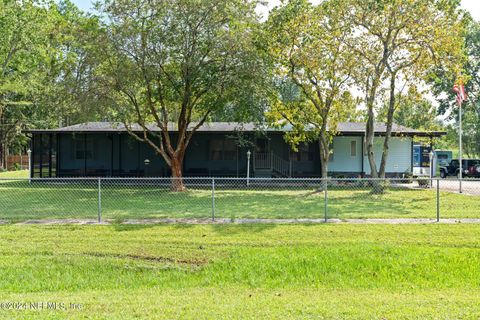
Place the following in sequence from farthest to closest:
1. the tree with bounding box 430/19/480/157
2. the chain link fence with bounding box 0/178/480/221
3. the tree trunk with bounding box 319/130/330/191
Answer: the tree with bounding box 430/19/480/157 < the tree trunk with bounding box 319/130/330/191 < the chain link fence with bounding box 0/178/480/221

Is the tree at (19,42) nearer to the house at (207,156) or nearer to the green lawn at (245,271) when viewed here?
the house at (207,156)

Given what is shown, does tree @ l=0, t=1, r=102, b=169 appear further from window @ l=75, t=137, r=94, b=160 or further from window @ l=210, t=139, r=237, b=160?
window @ l=210, t=139, r=237, b=160

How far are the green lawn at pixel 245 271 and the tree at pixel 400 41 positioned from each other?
10.4 meters

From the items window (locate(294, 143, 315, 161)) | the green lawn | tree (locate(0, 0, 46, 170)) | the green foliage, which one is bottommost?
the green lawn

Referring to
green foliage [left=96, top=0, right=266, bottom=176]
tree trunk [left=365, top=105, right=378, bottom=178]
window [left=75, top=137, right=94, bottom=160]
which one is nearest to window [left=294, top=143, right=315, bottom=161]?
tree trunk [left=365, top=105, right=378, bottom=178]

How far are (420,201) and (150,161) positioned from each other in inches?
616

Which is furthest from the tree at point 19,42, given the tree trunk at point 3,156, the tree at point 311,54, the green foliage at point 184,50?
the tree at point 311,54

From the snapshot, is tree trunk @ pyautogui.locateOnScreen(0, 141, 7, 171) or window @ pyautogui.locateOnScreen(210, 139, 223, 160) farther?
tree trunk @ pyautogui.locateOnScreen(0, 141, 7, 171)

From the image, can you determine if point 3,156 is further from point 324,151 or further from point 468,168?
point 468,168

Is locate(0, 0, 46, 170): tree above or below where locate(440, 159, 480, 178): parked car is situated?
above

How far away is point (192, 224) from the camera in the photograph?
1007 centimetres

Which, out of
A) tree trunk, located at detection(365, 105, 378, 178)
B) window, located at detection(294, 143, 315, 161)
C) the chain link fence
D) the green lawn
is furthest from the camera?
window, located at detection(294, 143, 315, 161)

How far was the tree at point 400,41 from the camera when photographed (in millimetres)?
17281

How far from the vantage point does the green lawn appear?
5074 millimetres
